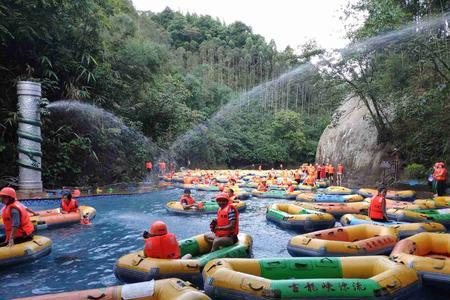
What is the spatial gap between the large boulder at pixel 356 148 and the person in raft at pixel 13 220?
1804 centimetres

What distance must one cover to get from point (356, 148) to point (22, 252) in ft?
64.8

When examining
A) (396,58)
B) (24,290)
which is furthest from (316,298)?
(396,58)

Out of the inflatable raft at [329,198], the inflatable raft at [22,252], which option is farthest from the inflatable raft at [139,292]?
the inflatable raft at [329,198]

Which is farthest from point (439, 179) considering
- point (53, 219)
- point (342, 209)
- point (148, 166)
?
point (148, 166)

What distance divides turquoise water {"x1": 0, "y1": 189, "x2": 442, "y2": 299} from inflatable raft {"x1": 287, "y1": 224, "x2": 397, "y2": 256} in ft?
3.48

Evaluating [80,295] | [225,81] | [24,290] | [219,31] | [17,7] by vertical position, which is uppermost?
[219,31]

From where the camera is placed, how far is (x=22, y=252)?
7562mm

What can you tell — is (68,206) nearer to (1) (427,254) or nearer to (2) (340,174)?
(1) (427,254)

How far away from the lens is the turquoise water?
7.02m

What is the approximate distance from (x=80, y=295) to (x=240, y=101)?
4795 cm

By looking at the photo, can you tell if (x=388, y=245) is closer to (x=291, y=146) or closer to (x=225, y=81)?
(x=291, y=146)

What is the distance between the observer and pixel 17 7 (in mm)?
16234

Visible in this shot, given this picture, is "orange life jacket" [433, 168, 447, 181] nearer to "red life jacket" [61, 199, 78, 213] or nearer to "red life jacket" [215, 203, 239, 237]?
"red life jacket" [215, 203, 239, 237]

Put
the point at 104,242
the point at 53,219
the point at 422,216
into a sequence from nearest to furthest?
the point at 104,242
the point at 53,219
the point at 422,216
